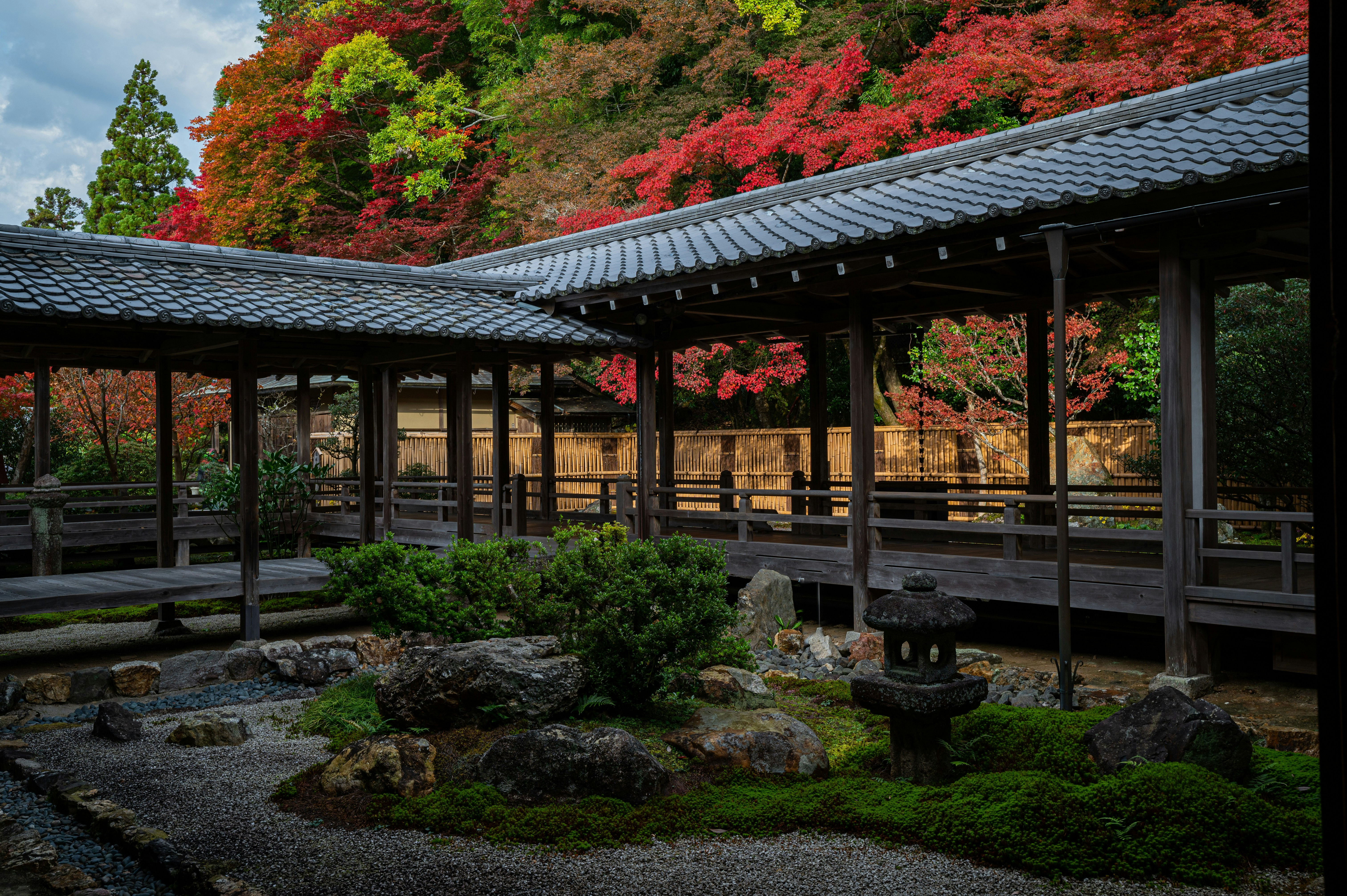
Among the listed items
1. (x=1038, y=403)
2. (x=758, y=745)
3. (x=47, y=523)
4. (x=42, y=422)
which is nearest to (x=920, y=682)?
(x=758, y=745)

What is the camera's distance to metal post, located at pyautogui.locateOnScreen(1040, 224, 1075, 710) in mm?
6379

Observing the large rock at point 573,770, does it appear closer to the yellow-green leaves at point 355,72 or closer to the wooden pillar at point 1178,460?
the wooden pillar at point 1178,460

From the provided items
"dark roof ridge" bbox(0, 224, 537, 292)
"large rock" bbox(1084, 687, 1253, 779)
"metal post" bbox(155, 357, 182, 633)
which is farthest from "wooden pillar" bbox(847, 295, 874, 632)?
"metal post" bbox(155, 357, 182, 633)

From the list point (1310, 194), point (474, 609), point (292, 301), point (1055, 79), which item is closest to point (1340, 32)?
point (1310, 194)

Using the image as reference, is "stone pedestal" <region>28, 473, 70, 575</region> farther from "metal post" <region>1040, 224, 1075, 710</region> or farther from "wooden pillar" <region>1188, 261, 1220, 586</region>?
"wooden pillar" <region>1188, 261, 1220, 586</region>

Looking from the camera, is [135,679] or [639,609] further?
[135,679]

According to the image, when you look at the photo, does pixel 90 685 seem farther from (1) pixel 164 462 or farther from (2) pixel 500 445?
(2) pixel 500 445

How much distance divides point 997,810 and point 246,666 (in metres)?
6.37

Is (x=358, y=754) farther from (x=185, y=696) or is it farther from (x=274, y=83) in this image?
(x=274, y=83)

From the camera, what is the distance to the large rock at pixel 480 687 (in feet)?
19.4

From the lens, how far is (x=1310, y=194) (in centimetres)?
97

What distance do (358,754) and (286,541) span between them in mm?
10908

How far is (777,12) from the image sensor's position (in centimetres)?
1995

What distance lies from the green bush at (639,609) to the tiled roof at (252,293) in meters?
4.59
